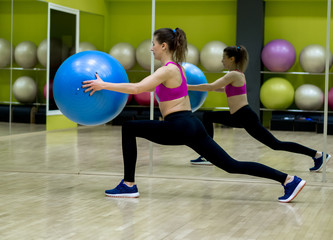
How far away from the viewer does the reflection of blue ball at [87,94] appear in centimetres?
361

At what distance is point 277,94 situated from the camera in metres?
9.42

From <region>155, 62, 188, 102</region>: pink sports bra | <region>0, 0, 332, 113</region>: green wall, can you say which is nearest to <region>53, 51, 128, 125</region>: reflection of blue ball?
<region>155, 62, 188, 102</region>: pink sports bra

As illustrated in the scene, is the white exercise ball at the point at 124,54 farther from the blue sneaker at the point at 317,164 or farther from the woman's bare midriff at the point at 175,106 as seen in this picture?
the woman's bare midriff at the point at 175,106

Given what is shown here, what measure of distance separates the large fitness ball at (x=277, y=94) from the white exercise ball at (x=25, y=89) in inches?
146

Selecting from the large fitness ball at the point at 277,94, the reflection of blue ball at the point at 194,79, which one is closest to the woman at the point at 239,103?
the reflection of blue ball at the point at 194,79

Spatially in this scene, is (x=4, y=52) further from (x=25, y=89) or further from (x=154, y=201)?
(x=154, y=201)

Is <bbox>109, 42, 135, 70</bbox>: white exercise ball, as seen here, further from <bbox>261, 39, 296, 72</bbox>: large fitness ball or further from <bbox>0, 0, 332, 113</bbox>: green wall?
<bbox>261, 39, 296, 72</bbox>: large fitness ball

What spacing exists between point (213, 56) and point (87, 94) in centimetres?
608

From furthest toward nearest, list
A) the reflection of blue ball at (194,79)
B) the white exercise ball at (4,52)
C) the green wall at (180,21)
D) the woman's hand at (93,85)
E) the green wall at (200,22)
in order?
the green wall at (180,21)
the green wall at (200,22)
the white exercise ball at (4,52)
the reflection of blue ball at (194,79)
the woman's hand at (93,85)

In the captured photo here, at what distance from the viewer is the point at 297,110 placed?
975 cm

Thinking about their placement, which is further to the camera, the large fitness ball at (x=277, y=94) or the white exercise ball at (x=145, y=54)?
the white exercise ball at (x=145, y=54)

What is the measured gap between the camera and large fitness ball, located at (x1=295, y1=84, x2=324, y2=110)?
936cm

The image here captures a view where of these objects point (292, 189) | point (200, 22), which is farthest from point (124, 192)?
point (200, 22)

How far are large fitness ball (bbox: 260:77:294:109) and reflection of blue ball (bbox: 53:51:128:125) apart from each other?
6011 millimetres
